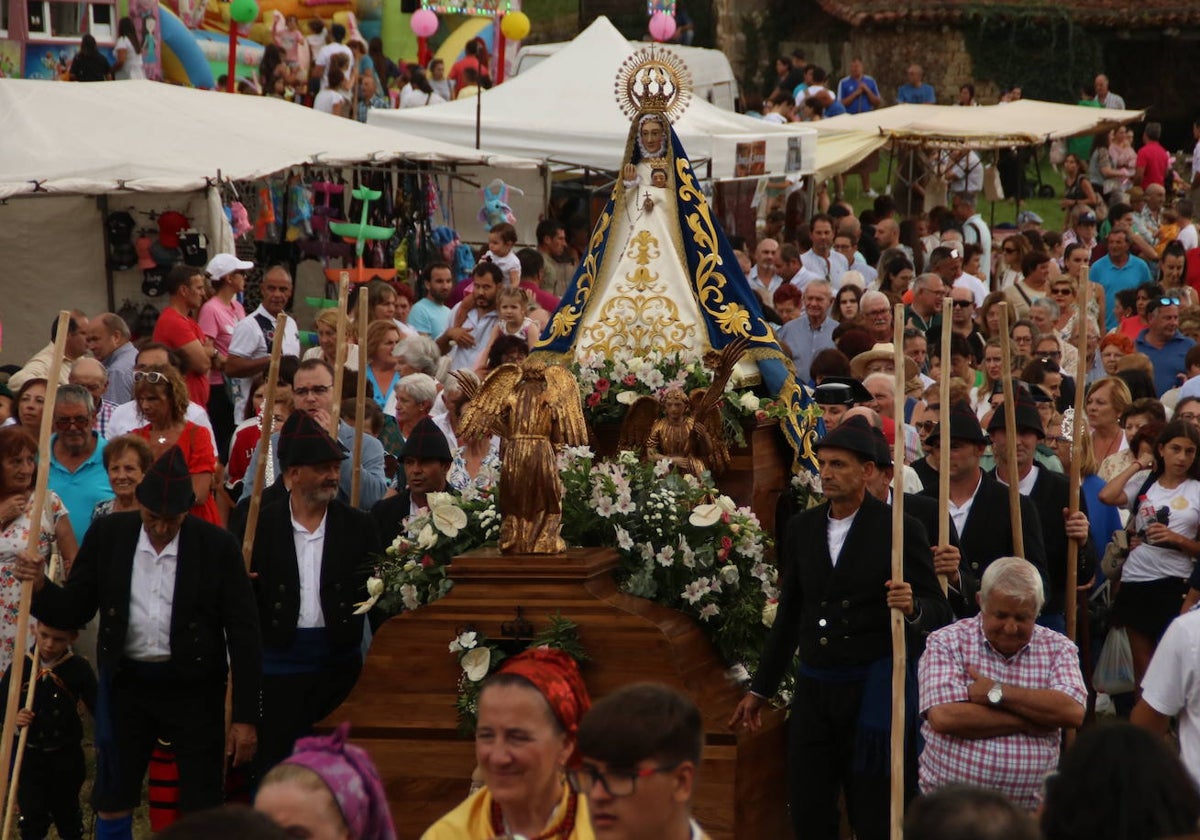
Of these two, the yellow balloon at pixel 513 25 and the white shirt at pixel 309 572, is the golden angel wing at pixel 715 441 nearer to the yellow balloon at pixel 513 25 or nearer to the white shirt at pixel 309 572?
the white shirt at pixel 309 572

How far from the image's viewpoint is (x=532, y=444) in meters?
7.16

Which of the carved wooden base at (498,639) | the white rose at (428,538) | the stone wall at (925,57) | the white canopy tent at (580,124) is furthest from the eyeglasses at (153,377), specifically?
the stone wall at (925,57)

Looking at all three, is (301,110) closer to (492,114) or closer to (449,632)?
(492,114)

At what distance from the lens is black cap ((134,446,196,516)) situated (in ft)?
23.9

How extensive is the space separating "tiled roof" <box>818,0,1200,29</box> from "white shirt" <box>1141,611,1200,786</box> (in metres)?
29.2

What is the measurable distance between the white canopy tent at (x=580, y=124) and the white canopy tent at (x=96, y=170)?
3144 millimetres

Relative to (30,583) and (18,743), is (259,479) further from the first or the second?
(18,743)

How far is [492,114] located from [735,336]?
11044 mm

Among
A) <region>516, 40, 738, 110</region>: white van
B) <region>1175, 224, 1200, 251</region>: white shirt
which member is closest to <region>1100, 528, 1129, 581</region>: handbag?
<region>1175, 224, 1200, 251</region>: white shirt

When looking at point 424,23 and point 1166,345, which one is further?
point 424,23

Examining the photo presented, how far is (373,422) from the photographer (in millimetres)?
9930

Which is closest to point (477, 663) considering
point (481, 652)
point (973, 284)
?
point (481, 652)

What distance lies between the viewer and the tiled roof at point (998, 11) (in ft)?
111

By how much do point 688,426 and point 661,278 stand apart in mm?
1002
